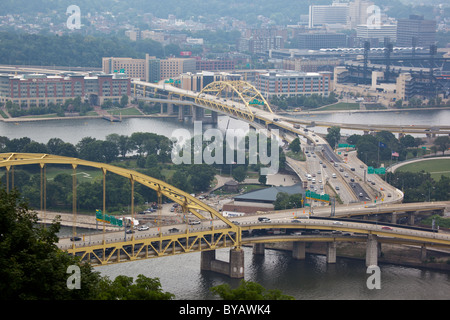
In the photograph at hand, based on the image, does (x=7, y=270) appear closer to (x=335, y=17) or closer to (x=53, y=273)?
(x=53, y=273)

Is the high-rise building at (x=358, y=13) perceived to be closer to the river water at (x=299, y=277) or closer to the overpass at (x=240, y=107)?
the overpass at (x=240, y=107)

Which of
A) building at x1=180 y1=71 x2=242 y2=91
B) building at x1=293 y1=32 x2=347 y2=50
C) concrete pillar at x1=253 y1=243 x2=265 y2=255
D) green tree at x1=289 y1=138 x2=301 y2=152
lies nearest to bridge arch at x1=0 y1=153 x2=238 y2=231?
concrete pillar at x1=253 y1=243 x2=265 y2=255

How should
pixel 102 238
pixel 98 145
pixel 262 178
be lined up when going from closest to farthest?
pixel 102 238 < pixel 262 178 < pixel 98 145

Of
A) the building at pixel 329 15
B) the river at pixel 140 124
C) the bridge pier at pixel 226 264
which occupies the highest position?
the building at pixel 329 15

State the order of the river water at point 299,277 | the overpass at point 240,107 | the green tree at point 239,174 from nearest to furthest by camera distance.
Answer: the river water at point 299,277
the green tree at point 239,174
the overpass at point 240,107

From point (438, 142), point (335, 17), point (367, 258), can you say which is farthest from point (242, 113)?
point (335, 17)

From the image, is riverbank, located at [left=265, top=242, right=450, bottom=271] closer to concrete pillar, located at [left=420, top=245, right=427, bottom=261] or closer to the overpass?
concrete pillar, located at [left=420, top=245, right=427, bottom=261]

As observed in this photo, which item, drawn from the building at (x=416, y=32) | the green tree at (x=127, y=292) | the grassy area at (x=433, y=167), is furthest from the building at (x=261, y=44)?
the green tree at (x=127, y=292)
